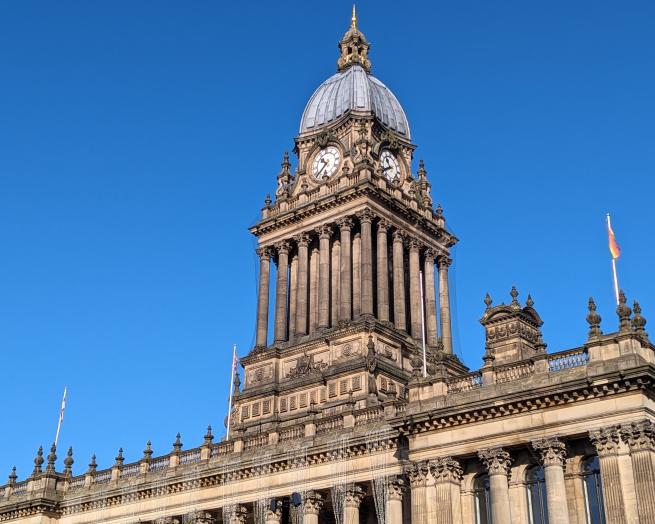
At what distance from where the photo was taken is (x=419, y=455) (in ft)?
157

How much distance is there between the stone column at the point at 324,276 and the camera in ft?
237

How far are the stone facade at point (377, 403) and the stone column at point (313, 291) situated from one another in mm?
171

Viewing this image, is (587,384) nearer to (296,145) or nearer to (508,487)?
(508,487)

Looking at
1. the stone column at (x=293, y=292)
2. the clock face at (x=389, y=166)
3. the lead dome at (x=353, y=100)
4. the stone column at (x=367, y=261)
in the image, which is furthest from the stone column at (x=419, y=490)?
the lead dome at (x=353, y=100)

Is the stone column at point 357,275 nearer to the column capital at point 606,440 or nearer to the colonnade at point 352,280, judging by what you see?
the colonnade at point 352,280

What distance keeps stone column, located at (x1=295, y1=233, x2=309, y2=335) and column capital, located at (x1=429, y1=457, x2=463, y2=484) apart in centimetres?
2772

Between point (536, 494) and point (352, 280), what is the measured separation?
2984cm

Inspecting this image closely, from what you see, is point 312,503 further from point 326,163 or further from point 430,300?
point 326,163

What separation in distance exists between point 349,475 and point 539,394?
13.3 m

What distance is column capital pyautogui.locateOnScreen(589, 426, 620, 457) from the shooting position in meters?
41.0

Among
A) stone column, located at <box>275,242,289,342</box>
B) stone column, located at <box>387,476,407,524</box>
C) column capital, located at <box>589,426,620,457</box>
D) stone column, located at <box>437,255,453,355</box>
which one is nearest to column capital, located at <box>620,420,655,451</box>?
column capital, located at <box>589,426,620,457</box>

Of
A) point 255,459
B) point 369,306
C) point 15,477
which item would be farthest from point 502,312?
point 15,477

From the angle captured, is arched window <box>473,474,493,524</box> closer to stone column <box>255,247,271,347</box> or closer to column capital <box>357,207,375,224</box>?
column capital <box>357,207,375,224</box>

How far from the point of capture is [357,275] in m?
71.7
